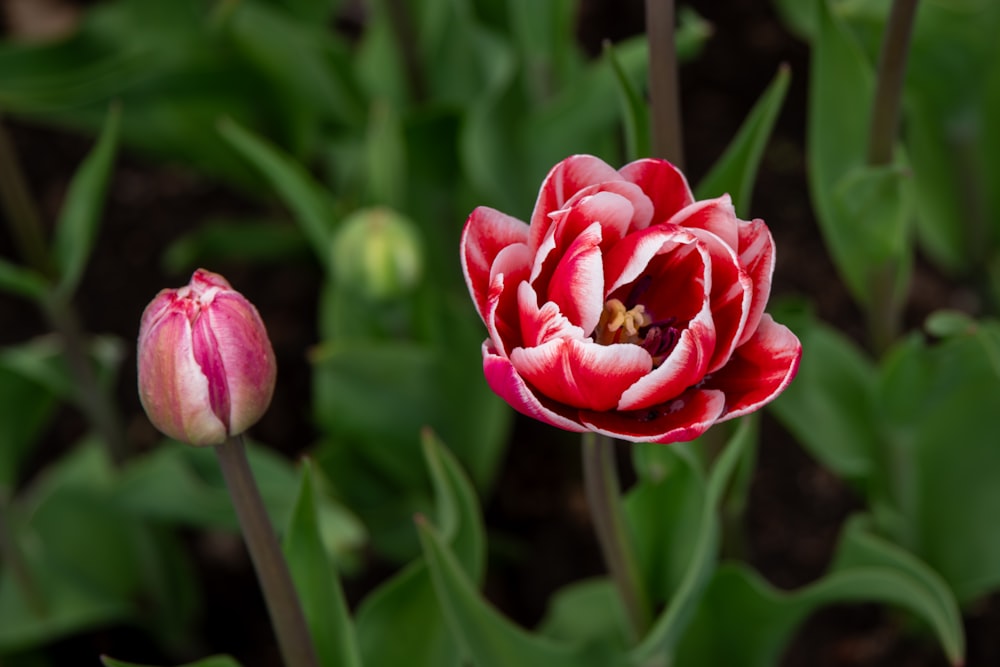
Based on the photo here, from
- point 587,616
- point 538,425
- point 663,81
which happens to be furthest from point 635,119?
point 538,425

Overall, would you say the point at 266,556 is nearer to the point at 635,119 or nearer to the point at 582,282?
the point at 582,282

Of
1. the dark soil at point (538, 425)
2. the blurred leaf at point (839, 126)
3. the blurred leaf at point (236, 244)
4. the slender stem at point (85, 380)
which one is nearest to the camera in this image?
the blurred leaf at point (839, 126)

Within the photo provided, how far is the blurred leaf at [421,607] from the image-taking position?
76 centimetres

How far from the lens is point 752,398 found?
0.50 m

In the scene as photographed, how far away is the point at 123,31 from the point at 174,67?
150mm

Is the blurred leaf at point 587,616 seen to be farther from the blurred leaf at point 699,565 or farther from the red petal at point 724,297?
the red petal at point 724,297

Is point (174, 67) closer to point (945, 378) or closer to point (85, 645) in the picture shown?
point (85, 645)

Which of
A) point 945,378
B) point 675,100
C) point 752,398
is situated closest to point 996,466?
point 945,378

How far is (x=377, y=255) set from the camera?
3.07ft

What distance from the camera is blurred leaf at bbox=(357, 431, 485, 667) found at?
2.48 ft

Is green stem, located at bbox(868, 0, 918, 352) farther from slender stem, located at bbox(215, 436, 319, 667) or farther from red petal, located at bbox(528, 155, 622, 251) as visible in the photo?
slender stem, located at bbox(215, 436, 319, 667)

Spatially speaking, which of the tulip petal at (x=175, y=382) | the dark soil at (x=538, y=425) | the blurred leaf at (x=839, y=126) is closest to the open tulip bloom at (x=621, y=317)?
the tulip petal at (x=175, y=382)

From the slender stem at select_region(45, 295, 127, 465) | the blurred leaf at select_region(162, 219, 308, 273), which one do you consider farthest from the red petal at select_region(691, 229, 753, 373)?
the blurred leaf at select_region(162, 219, 308, 273)

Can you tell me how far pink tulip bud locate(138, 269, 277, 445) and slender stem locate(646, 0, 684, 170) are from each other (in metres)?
0.27
